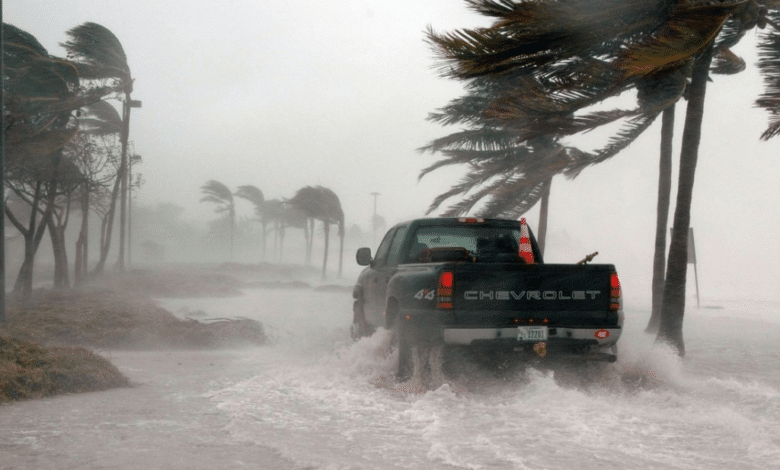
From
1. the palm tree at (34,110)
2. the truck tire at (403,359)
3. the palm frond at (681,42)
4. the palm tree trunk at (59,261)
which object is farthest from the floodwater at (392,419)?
the palm tree trunk at (59,261)

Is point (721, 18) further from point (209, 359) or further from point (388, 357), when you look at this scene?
point (209, 359)

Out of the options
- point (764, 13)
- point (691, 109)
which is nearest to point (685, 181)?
point (691, 109)

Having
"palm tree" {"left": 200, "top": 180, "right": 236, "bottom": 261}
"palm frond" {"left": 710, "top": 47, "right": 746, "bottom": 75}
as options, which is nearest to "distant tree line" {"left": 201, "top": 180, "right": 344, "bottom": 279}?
"palm tree" {"left": 200, "top": 180, "right": 236, "bottom": 261}

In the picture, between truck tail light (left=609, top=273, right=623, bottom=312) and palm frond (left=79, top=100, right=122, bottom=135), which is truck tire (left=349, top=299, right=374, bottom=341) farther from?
palm frond (left=79, top=100, right=122, bottom=135)

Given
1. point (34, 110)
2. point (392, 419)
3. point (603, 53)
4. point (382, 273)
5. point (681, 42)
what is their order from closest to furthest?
point (392, 419) < point (681, 42) < point (382, 273) < point (603, 53) < point (34, 110)

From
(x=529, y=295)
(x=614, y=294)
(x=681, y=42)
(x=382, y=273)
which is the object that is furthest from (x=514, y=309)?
(x=681, y=42)

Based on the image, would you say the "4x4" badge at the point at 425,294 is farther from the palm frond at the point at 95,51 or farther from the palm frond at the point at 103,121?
the palm frond at the point at 103,121

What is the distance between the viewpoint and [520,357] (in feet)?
25.9

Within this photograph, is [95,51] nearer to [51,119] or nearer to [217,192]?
[51,119]

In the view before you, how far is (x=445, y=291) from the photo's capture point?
7656 millimetres

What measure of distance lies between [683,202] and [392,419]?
7.82 meters

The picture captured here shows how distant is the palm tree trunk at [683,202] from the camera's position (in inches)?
501

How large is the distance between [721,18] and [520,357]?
525 centimetres

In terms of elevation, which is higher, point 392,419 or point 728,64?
point 728,64
